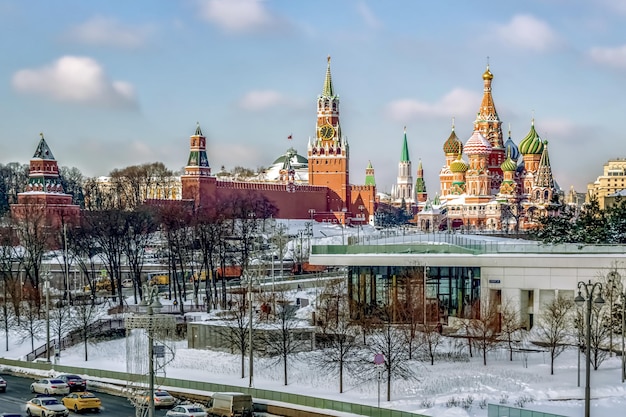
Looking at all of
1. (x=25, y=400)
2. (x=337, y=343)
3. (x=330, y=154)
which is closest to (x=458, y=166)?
(x=330, y=154)

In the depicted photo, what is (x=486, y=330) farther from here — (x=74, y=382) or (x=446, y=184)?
(x=446, y=184)

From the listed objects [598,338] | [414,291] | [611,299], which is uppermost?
[611,299]

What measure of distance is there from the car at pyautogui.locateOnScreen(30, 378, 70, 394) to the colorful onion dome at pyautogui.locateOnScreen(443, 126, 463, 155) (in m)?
148

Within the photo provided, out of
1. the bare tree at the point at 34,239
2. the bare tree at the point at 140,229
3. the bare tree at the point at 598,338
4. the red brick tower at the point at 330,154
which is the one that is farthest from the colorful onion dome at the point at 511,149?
the bare tree at the point at 598,338

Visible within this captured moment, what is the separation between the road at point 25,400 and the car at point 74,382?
0.67 meters

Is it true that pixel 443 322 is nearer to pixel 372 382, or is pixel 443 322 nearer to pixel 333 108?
pixel 372 382

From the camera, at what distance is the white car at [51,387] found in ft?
124

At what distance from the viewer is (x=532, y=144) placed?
16075cm

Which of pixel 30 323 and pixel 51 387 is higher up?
pixel 30 323

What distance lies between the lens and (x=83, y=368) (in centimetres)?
4334

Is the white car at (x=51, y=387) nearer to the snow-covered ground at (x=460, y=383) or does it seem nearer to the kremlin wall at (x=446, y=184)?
the snow-covered ground at (x=460, y=383)

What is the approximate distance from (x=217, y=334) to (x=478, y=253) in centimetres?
1331

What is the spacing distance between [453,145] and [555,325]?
142 m

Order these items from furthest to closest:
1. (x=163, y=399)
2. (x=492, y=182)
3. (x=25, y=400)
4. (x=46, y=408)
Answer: (x=492, y=182) < (x=25, y=400) < (x=163, y=399) < (x=46, y=408)
